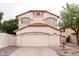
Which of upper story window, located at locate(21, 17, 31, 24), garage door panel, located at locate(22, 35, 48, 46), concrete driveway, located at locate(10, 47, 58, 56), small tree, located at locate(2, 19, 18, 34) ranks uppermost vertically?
upper story window, located at locate(21, 17, 31, 24)

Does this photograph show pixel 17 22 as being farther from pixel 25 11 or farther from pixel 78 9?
pixel 78 9

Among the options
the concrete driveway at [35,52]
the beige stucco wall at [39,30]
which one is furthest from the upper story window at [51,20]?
the concrete driveway at [35,52]

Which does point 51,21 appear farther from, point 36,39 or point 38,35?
point 36,39

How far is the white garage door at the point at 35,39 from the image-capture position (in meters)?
28.5

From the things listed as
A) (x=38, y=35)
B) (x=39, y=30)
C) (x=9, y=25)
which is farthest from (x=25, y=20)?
(x=38, y=35)

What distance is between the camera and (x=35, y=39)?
28.5 meters

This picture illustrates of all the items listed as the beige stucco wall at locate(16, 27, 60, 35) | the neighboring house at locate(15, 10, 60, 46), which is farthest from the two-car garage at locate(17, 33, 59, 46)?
the beige stucco wall at locate(16, 27, 60, 35)

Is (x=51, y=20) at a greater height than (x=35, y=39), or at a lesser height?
greater

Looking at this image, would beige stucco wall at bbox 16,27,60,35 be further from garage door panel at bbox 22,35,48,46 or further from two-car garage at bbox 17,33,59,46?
garage door panel at bbox 22,35,48,46

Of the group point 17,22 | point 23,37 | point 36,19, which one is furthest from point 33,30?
point 17,22

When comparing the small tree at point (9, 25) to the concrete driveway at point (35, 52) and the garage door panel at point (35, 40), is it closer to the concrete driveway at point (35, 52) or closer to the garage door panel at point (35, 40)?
the garage door panel at point (35, 40)

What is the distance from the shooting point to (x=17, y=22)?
3512cm

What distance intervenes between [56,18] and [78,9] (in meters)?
4.07

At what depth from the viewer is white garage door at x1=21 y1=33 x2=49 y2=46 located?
28453 millimetres
